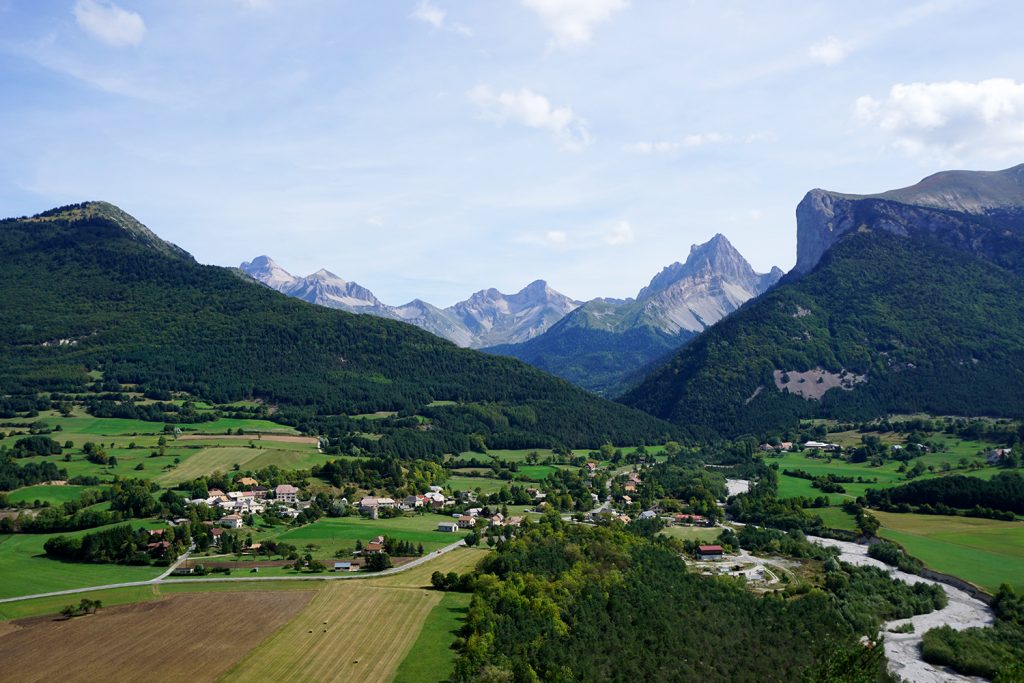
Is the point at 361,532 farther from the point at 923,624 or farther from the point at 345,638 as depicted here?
the point at 923,624

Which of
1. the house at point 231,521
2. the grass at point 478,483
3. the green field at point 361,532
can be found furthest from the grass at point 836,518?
the house at point 231,521

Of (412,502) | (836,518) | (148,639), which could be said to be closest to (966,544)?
(836,518)

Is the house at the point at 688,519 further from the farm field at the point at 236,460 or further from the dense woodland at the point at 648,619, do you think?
the farm field at the point at 236,460

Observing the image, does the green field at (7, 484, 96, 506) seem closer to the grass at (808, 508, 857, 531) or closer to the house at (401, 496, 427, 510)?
the house at (401, 496, 427, 510)

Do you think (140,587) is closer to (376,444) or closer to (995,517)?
(376,444)

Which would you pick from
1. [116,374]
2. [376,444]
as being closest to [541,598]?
[376,444]

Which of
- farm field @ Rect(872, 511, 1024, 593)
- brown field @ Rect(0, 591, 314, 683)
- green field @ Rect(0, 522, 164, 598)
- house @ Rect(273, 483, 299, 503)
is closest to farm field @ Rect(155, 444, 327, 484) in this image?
house @ Rect(273, 483, 299, 503)
